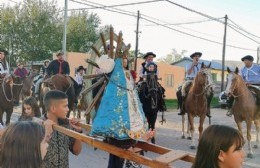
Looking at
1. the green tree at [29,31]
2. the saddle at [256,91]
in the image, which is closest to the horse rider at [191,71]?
the saddle at [256,91]

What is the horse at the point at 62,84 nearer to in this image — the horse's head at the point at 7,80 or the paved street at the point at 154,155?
the horse's head at the point at 7,80

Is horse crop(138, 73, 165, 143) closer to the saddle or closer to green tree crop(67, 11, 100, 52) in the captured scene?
the saddle

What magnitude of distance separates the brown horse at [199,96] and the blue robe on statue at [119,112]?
596 cm

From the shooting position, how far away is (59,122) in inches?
148

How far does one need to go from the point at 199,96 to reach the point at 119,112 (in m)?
6.53

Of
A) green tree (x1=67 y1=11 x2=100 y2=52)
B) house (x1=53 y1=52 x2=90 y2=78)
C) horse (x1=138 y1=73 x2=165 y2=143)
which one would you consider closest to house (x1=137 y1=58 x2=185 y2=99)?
green tree (x1=67 y1=11 x2=100 y2=52)

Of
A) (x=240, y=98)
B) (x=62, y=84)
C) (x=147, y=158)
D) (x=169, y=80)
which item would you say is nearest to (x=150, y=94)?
(x=240, y=98)

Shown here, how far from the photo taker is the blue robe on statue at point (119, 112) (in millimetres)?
3857

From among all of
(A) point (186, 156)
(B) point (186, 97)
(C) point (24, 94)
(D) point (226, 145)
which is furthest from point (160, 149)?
(C) point (24, 94)

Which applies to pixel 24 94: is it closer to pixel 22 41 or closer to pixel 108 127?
pixel 108 127

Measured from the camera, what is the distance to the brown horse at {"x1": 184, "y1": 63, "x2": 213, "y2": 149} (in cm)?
985

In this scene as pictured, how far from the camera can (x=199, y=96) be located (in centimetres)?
1013

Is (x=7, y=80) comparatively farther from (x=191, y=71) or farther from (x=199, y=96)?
(x=199, y=96)

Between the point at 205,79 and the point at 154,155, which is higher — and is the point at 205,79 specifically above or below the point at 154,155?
above
